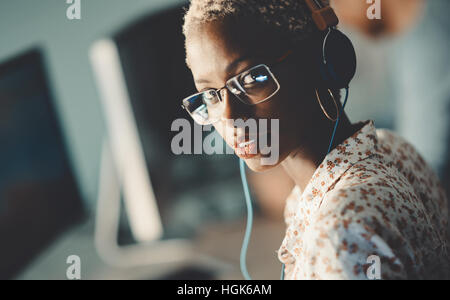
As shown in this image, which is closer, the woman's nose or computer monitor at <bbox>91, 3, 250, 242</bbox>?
the woman's nose

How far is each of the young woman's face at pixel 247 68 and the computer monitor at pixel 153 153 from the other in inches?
33.8

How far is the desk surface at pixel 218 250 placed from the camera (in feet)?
5.55

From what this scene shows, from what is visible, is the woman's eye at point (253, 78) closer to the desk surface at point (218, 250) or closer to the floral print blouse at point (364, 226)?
the floral print blouse at point (364, 226)

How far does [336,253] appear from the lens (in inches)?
18.0

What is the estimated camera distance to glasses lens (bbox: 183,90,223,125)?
63cm

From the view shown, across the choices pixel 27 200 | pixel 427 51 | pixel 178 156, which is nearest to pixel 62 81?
pixel 178 156

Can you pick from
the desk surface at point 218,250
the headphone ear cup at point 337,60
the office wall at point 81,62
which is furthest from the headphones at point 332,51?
the office wall at point 81,62

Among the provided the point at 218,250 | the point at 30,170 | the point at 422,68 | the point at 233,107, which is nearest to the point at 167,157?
the point at 218,250

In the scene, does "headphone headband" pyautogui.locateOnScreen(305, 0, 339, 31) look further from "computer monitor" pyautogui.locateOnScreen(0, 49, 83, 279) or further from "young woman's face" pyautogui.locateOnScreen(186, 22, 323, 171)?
"computer monitor" pyautogui.locateOnScreen(0, 49, 83, 279)

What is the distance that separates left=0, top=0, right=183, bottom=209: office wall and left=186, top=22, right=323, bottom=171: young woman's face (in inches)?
56.8

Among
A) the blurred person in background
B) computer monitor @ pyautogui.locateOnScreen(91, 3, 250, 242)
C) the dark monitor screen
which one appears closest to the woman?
the dark monitor screen

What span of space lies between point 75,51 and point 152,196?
3.33 ft

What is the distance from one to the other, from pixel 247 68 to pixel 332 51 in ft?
0.51

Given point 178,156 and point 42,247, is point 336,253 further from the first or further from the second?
point 178,156
